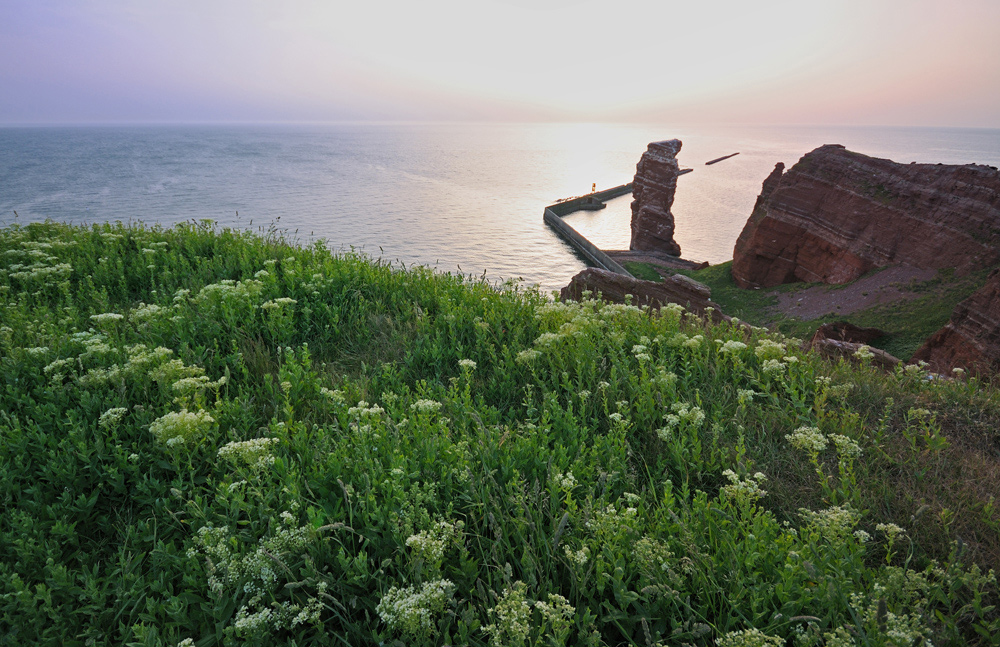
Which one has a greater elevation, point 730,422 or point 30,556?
point 730,422

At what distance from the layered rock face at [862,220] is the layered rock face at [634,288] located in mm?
14831

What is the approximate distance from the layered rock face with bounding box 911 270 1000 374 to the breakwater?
19.6 meters

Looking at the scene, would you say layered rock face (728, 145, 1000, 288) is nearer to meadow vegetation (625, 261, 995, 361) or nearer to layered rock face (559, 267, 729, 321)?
meadow vegetation (625, 261, 995, 361)

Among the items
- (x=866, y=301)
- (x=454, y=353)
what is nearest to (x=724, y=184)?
(x=866, y=301)

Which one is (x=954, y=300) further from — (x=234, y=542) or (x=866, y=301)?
(x=234, y=542)

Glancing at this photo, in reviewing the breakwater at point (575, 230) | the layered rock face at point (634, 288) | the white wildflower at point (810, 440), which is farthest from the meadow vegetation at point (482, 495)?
the breakwater at point (575, 230)

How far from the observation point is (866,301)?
29.0m

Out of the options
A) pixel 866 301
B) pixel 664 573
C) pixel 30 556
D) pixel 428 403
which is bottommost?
pixel 866 301

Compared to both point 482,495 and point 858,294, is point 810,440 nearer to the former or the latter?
point 482,495

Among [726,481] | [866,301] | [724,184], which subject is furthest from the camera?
[724,184]

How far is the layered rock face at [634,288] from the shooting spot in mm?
23625

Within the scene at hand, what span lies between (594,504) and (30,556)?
10.6ft

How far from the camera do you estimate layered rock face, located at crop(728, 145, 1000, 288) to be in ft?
91.7

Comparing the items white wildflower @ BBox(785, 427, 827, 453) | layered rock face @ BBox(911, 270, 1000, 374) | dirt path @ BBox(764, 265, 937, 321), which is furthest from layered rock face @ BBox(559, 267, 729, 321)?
white wildflower @ BBox(785, 427, 827, 453)
